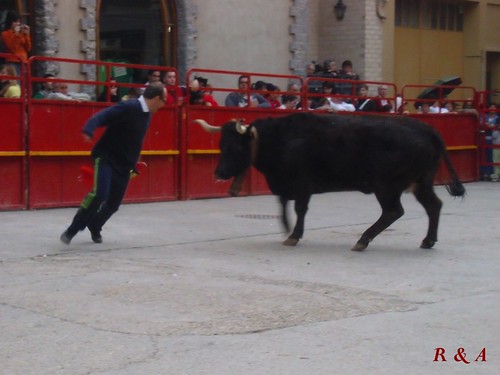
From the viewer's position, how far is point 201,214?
46.9ft

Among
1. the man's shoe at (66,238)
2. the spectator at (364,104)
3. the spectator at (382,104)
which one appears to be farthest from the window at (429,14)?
the man's shoe at (66,238)

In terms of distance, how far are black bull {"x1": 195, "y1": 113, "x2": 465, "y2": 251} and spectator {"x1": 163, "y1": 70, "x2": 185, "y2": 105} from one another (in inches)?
174

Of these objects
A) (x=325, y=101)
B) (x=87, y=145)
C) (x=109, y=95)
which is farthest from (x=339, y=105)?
(x=87, y=145)

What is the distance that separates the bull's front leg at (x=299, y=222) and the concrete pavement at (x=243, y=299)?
0.43 feet

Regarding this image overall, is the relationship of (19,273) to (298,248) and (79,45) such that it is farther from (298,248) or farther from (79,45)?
(79,45)

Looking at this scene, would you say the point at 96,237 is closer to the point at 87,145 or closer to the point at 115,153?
the point at 115,153

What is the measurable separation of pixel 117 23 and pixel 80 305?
12665 mm

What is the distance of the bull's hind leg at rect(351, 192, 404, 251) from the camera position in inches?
433

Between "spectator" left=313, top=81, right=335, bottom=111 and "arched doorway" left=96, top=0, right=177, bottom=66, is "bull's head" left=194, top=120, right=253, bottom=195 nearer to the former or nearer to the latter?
"spectator" left=313, top=81, right=335, bottom=111

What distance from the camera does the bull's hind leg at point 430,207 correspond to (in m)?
11.2

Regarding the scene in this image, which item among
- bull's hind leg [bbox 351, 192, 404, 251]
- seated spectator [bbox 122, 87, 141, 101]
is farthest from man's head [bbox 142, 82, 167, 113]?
seated spectator [bbox 122, 87, 141, 101]

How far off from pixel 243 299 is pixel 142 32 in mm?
12974

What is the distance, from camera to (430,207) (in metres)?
11.3

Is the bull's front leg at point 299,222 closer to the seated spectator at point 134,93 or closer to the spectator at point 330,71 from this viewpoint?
the seated spectator at point 134,93
